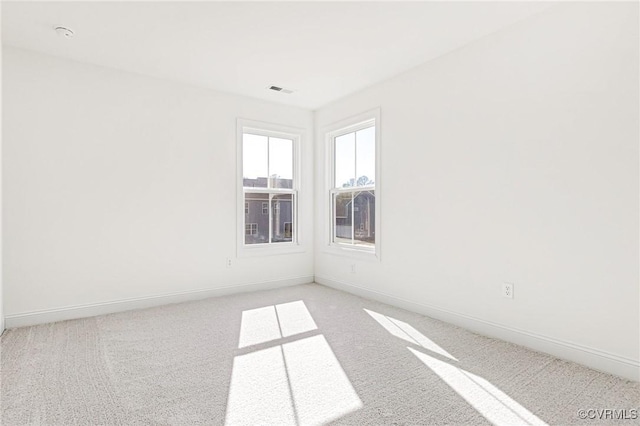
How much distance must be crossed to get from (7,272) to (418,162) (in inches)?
152

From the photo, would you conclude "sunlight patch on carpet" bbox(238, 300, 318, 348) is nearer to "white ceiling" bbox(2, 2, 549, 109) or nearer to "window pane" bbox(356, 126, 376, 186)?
"window pane" bbox(356, 126, 376, 186)

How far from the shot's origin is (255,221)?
14.9 feet

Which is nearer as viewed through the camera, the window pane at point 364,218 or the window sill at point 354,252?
the window sill at point 354,252

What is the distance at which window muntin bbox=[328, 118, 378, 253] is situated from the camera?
163 inches

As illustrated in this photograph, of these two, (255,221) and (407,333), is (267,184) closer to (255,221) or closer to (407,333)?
(255,221)

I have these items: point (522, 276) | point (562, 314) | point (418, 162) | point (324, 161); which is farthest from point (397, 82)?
point (562, 314)

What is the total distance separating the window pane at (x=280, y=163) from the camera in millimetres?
4656

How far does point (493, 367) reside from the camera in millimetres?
2275

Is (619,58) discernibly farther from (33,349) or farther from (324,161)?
(33,349)

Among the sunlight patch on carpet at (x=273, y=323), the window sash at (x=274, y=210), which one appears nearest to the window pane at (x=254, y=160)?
the window sash at (x=274, y=210)

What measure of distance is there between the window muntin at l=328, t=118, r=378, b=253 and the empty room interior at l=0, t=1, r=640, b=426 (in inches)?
1.5

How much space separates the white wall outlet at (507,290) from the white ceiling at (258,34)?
2020 mm

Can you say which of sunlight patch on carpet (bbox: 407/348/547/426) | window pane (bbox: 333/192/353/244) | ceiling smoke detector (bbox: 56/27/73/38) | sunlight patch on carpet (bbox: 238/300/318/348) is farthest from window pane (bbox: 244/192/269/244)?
sunlight patch on carpet (bbox: 407/348/547/426)

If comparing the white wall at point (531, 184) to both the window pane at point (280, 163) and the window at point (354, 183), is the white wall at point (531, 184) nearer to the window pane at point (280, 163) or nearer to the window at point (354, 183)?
the window at point (354, 183)
